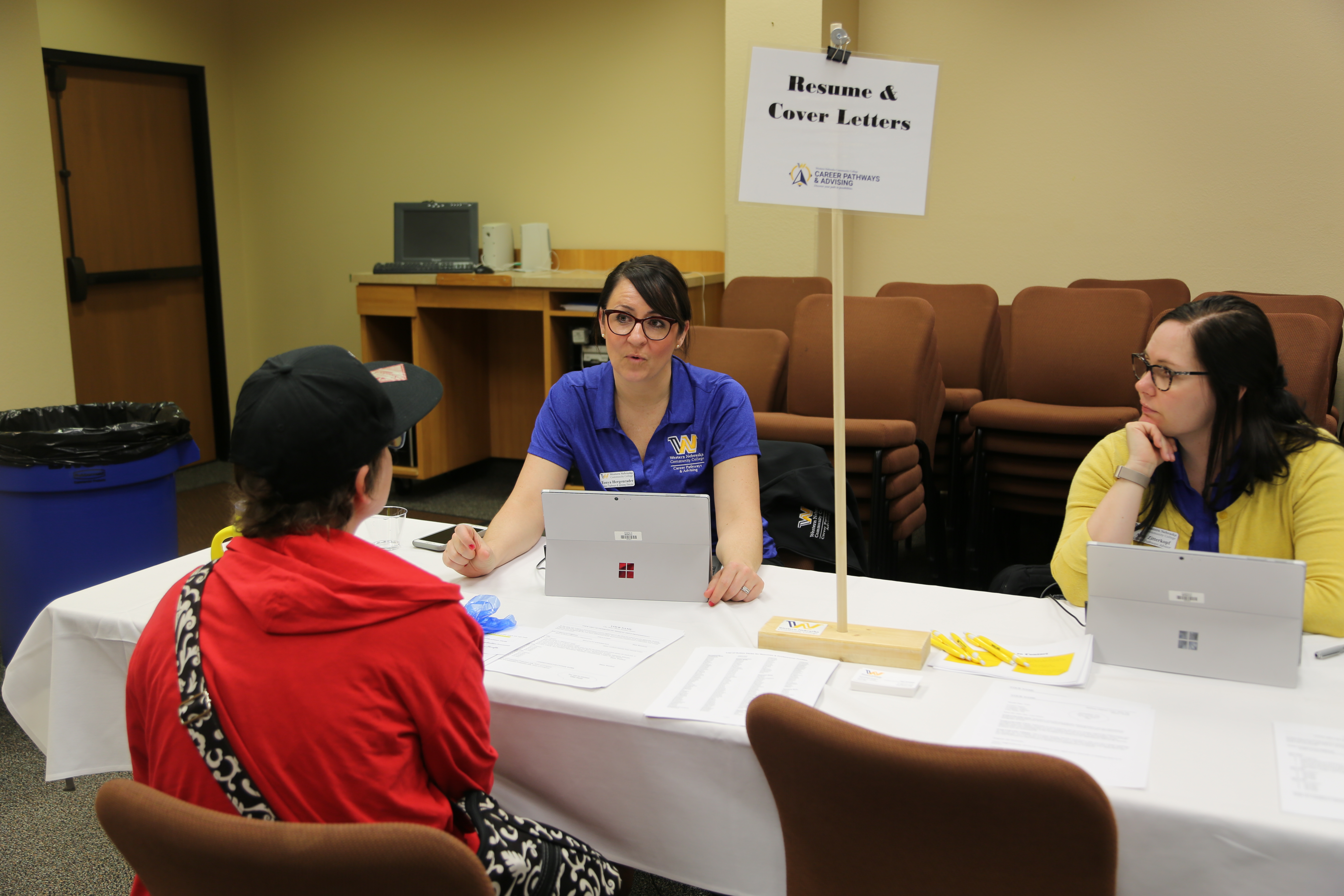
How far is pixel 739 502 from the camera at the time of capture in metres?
1.93

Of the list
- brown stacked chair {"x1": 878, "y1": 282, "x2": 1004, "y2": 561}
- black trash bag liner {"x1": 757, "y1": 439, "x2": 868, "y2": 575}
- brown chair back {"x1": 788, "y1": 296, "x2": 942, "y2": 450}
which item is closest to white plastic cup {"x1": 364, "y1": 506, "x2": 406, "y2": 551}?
black trash bag liner {"x1": 757, "y1": 439, "x2": 868, "y2": 575}

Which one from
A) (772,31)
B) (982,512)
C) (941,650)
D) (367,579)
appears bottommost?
(982,512)

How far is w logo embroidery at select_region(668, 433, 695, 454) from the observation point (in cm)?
200

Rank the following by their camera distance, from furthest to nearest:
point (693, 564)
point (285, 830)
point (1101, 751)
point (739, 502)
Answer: point (739, 502)
point (693, 564)
point (1101, 751)
point (285, 830)

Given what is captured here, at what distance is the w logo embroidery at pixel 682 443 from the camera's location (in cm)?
200

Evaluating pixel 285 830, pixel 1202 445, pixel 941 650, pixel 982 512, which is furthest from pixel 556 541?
pixel 982 512

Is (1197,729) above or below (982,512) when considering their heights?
above

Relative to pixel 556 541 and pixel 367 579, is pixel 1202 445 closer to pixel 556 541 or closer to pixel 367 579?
pixel 556 541

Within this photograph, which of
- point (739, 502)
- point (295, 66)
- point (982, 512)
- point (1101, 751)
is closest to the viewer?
point (1101, 751)

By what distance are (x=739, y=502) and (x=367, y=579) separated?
1070mm

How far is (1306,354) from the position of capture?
2934 mm

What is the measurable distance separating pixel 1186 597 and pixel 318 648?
109 centimetres

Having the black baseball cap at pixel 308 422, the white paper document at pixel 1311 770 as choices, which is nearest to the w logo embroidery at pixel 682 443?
the black baseball cap at pixel 308 422

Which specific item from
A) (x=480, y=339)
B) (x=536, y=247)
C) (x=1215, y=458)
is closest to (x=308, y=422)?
(x=1215, y=458)
